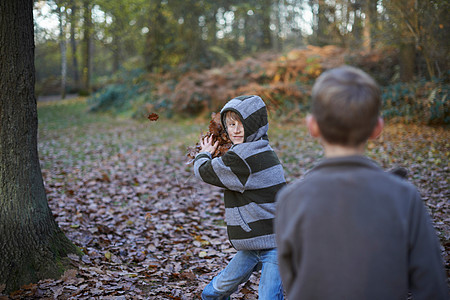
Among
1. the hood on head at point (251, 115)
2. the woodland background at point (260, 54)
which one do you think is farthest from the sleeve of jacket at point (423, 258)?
the woodland background at point (260, 54)

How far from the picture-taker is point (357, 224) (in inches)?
59.7

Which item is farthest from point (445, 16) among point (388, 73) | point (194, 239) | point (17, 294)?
point (17, 294)

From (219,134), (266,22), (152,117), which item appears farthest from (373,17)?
(219,134)

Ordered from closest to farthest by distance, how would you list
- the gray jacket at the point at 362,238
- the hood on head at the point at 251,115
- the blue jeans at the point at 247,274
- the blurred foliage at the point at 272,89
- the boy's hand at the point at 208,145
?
1. the gray jacket at the point at 362,238
2. the blue jeans at the point at 247,274
3. the hood on head at the point at 251,115
4. the boy's hand at the point at 208,145
5. the blurred foliage at the point at 272,89

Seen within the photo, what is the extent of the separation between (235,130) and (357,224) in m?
1.67

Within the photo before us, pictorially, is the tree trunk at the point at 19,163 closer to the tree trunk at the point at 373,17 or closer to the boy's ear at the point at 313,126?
the boy's ear at the point at 313,126

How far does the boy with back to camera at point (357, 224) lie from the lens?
1518 millimetres

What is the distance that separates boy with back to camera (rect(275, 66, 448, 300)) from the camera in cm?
152

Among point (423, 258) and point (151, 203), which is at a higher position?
point (423, 258)

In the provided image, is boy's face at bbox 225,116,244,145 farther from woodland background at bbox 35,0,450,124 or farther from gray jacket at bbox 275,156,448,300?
woodland background at bbox 35,0,450,124

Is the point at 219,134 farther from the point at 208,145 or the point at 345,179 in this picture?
the point at 345,179

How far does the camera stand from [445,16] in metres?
10.2

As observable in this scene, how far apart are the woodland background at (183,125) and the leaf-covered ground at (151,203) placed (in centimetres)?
2

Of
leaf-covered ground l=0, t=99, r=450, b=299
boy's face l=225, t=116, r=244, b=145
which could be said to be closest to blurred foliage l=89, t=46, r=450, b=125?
leaf-covered ground l=0, t=99, r=450, b=299
